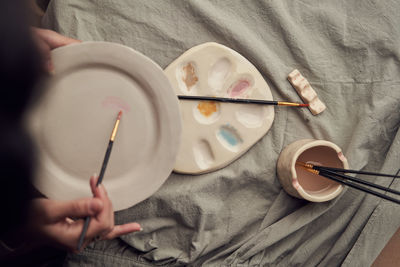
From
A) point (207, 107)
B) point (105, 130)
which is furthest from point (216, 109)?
point (105, 130)

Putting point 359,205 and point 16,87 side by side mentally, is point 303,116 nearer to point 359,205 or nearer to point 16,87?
point 359,205

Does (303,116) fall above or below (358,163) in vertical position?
above

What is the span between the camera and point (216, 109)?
716mm

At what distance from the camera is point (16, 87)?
30 cm

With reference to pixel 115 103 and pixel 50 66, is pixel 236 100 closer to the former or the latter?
pixel 115 103

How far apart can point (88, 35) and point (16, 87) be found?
47 cm

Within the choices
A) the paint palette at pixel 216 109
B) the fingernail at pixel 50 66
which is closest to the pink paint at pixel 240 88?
the paint palette at pixel 216 109

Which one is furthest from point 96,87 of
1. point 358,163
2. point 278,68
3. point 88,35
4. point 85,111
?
point 358,163

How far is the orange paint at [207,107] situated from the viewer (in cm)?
71

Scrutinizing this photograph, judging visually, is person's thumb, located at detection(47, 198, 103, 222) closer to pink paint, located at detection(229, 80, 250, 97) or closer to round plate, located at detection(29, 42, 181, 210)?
round plate, located at detection(29, 42, 181, 210)

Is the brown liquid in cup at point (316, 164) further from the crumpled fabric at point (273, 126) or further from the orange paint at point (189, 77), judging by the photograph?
the orange paint at point (189, 77)

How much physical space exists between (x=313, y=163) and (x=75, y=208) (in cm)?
52

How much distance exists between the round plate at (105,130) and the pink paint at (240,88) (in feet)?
0.69

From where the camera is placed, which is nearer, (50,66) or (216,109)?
(50,66)
